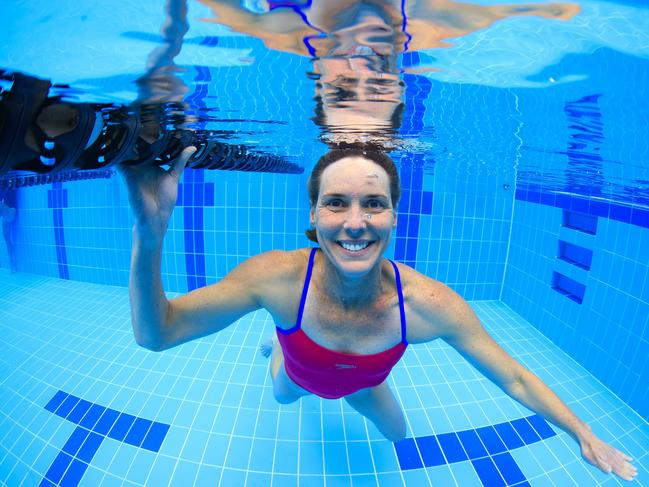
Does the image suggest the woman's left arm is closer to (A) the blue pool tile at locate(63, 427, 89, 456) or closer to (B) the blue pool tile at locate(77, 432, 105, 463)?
(B) the blue pool tile at locate(77, 432, 105, 463)

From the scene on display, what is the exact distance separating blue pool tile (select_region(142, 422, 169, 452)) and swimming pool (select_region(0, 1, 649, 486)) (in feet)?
0.08

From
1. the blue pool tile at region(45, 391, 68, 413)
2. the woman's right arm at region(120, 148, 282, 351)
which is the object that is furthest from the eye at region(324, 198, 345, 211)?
the blue pool tile at region(45, 391, 68, 413)

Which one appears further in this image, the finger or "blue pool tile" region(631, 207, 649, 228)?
"blue pool tile" region(631, 207, 649, 228)

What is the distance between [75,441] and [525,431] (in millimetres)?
5343

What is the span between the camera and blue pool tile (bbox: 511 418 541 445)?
12.4ft

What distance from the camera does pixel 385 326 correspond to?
6.72 ft

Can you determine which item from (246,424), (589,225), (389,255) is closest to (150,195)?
(246,424)

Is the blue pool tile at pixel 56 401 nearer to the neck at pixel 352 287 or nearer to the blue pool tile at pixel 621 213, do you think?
the neck at pixel 352 287

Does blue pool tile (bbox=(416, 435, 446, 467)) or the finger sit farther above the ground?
the finger

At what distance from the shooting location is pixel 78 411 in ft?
13.0

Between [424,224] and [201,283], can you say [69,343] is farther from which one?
[424,224]

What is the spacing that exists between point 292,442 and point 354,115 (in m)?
3.76

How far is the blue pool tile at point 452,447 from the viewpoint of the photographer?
353cm

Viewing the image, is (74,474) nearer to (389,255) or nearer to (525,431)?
(525,431)
